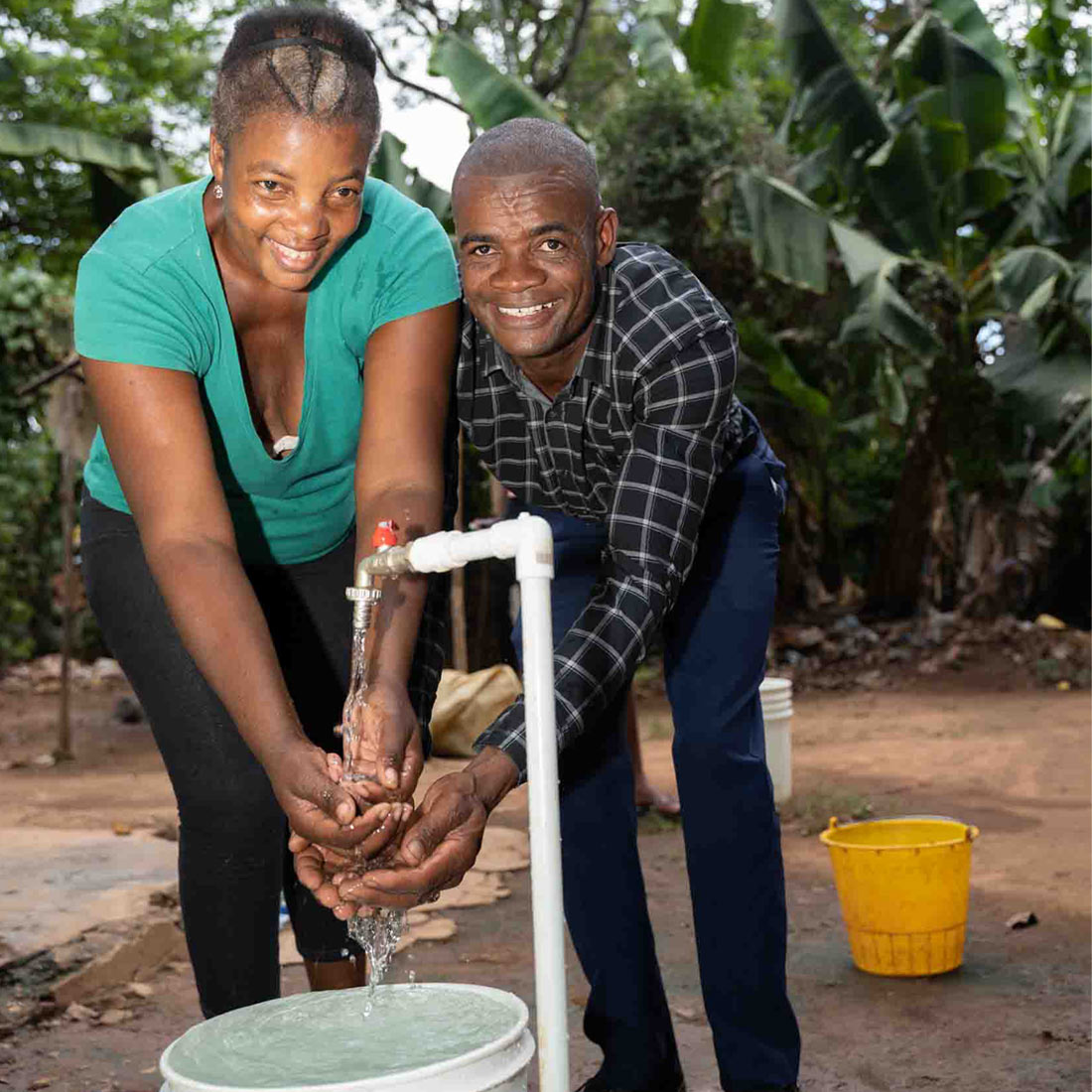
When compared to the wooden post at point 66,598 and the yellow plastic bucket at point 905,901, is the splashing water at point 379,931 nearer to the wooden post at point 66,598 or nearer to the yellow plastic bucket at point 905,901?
the yellow plastic bucket at point 905,901

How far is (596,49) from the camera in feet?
49.7

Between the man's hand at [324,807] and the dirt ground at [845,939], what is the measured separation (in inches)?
33.4

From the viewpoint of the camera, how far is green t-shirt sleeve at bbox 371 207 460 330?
2.02 metres

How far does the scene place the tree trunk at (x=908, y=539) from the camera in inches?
409

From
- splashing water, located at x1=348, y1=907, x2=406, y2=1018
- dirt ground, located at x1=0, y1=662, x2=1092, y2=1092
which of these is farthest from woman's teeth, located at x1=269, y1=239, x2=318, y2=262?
dirt ground, located at x1=0, y1=662, x2=1092, y2=1092

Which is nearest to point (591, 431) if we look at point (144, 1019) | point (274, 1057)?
point (274, 1057)

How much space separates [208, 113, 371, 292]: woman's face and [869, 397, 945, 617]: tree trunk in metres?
8.88

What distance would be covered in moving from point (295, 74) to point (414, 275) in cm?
35

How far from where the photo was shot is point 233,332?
1.95m

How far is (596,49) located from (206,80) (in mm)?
4459

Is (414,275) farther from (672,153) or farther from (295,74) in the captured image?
(672,153)

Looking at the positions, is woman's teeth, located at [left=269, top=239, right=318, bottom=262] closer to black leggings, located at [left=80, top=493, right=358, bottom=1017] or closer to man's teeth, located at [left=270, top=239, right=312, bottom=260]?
man's teeth, located at [left=270, top=239, right=312, bottom=260]

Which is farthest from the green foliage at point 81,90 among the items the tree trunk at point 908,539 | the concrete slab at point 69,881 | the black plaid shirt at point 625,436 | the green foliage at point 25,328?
the black plaid shirt at point 625,436

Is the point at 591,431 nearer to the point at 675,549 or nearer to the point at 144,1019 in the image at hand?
the point at 675,549
